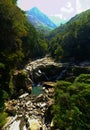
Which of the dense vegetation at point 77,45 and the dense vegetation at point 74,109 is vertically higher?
the dense vegetation at point 77,45

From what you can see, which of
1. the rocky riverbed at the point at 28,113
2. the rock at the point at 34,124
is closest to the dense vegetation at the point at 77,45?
the rocky riverbed at the point at 28,113

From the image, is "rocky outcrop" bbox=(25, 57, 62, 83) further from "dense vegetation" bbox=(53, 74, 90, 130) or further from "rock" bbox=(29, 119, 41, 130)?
"dense vegetation" bbox=(53, 74, 90, 130)

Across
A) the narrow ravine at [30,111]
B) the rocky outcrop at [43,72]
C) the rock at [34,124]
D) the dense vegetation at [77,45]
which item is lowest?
the rock at [34,124]

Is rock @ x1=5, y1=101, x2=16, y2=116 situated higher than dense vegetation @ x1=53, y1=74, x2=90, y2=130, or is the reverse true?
rock @ x1=5, y1=101, x2=16, y2=116

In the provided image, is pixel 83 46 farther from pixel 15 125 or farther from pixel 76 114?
pixel 76 114

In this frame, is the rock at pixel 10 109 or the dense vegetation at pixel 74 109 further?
the rock at pixel 10 109

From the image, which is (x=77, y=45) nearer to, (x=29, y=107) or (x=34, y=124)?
(x=29, y=107)

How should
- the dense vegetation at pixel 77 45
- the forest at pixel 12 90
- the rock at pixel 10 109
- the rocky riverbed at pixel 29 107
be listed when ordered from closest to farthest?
the forest at pixel 12 90
the rocky riverbed at pixel 29 107
the rock at pixel 10 109
the dense vegetation at pixel 77 45

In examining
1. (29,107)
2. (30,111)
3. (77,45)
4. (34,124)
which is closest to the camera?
(34,124)

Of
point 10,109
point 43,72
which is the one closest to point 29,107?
point 10,109

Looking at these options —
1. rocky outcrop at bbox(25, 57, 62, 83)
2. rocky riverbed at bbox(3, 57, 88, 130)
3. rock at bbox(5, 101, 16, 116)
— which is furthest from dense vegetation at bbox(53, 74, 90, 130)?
rocky outcrop at bbox(25, 57, 62, 83)

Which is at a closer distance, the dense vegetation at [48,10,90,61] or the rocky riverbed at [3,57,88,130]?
the rocky riverbed at [3,57,88,130]

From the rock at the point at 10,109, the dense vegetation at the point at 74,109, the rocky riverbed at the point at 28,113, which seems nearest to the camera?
the dense vegetation at the point at 74,109

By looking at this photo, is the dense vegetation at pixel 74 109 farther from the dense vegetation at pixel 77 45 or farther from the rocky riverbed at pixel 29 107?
the dense vegetation at pixel 77 45
